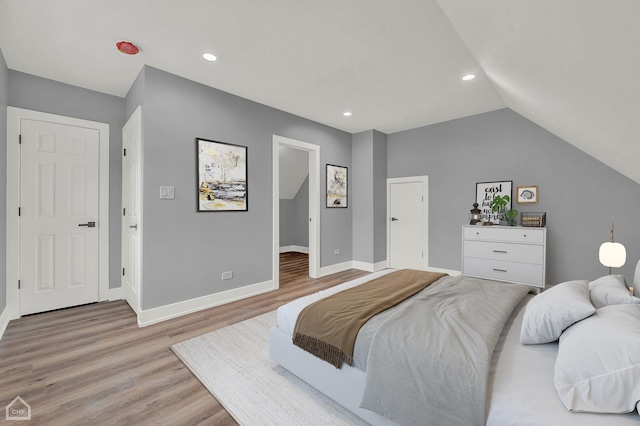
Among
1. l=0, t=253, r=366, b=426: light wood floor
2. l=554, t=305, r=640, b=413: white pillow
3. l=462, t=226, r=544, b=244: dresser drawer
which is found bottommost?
l=0, t=253, r=366, b=426: light wood floor

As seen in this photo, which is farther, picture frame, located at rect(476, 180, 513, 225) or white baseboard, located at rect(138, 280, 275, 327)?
picture frame, located at rect(476, 180, 513, 225)

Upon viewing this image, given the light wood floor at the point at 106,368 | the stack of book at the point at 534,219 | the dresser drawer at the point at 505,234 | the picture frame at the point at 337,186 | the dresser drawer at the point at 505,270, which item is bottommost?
the light wood floor at the point at 106,368

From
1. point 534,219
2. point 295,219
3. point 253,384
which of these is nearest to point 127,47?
point 253,384

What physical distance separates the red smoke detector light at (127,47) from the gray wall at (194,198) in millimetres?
289

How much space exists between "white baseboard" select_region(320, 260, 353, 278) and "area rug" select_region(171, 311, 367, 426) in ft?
7.51

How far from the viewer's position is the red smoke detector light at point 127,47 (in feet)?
7.89

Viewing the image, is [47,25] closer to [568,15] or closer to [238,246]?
[238,246]

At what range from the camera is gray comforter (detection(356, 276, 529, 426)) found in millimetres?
1082

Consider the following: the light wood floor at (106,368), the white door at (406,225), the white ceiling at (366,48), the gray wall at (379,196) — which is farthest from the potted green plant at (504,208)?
the light wood floor at (106,368)

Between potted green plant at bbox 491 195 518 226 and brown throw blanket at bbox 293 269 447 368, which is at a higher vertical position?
potted green plant at bbox 491 195 518 226

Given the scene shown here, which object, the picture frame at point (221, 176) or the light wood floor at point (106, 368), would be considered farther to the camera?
the picture frame at point (221, 176)

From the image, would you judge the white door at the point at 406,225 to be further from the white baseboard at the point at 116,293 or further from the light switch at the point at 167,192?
the white baseboard at the point at 116,293

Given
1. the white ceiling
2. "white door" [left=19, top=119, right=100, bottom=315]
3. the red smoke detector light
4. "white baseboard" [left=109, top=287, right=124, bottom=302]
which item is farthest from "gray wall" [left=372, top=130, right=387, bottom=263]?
"white door" [left=19, top=119, right=100, bottom=315]

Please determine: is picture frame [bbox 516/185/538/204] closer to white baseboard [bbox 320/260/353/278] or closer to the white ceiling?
the white ceiling
